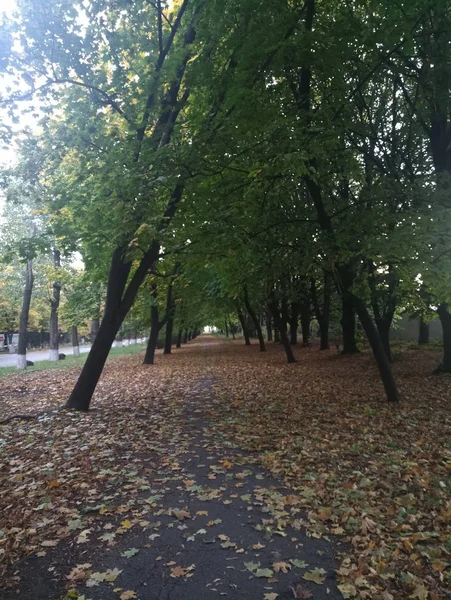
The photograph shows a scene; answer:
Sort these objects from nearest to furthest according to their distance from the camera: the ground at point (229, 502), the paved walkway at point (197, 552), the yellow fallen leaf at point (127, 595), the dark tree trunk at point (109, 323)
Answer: the yellow fallen leaf at point (127, 595), the paved walkway at point (197, 552), the ground at point (229, 502), the dark tree trunk at point (109, 323)

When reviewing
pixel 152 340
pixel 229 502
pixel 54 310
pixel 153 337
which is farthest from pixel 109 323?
pixel 54 310

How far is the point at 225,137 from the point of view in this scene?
29.1 feet

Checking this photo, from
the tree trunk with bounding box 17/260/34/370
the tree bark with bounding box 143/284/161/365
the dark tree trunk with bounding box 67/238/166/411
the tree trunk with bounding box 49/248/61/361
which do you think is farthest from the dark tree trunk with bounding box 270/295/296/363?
the tree trunk with bounding box 49/248/61/361

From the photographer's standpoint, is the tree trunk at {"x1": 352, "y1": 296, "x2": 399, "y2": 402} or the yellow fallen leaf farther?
the tree trunk at {"x1": 352, "y1": 296, "x2": 399, "y2": 402}

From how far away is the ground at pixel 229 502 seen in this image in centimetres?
322

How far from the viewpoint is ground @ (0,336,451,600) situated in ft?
10.6

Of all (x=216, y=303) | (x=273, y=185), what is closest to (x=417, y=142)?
(x=273, y=185)

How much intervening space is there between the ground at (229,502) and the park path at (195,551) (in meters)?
0.01

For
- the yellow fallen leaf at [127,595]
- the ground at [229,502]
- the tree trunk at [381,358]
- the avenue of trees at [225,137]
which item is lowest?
the yellow fallen leaf at [127,595]

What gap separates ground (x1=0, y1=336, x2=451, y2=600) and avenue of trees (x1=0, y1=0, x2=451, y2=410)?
2.31m

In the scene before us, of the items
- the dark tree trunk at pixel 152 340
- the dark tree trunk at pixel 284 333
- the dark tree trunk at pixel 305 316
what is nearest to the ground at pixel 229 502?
the dark tree trunk at pixel 284 333

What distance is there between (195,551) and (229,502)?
105 centimetres

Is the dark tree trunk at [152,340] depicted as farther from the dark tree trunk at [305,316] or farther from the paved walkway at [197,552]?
the paved walkway at [197,552]

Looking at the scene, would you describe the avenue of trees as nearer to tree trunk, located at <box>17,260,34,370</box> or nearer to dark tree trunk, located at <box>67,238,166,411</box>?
dark tree trunk, located at <box>67,238,166,411</box>
